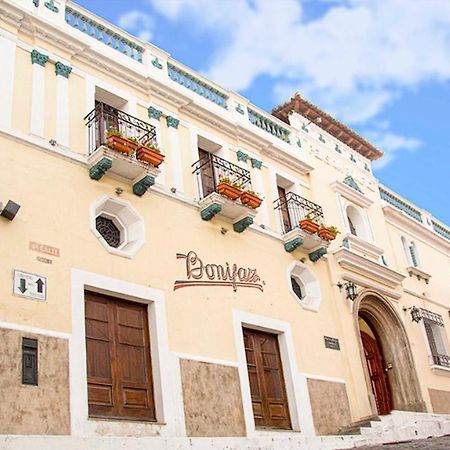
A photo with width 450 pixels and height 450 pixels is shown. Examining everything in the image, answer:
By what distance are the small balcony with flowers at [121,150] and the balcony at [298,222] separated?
14.9 ft

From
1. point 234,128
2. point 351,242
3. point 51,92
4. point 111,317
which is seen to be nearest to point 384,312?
point 351,242

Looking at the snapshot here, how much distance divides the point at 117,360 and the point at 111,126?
5.22 meters

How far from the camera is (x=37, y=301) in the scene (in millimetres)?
11211

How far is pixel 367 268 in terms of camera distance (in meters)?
19.5

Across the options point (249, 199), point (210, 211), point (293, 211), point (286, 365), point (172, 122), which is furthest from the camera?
point (293, 211)

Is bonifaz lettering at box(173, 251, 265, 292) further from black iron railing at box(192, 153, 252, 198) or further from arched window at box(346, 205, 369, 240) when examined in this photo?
arched window at box(346, 205, 369, 240)

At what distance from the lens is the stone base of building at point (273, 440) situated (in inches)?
388

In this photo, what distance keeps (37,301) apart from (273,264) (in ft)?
22.5

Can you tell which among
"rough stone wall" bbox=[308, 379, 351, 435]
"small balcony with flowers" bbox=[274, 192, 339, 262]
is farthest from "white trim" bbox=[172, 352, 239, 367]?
"small balcony with flowers" bbox=[274, 192, 339, 262]

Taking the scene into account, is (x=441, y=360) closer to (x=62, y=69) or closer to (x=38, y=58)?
(x=62, y=69)

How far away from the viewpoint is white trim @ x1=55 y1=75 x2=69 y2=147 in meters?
13.4

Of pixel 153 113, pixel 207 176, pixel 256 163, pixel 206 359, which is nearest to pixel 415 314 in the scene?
pixel 256 163

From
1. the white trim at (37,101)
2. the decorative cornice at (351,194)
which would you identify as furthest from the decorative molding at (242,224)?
the decorative cornice at (351,194)

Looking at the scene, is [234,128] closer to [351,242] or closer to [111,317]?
[351,242]
